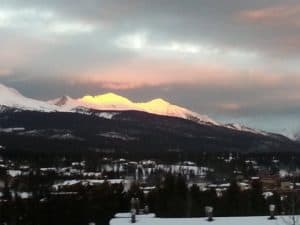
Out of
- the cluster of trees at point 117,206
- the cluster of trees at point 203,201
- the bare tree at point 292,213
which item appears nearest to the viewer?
the bare tree at point 292,213

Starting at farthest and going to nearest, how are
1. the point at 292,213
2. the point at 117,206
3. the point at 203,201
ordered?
the point at 203,201, the point at 117,206, the point at 292,213

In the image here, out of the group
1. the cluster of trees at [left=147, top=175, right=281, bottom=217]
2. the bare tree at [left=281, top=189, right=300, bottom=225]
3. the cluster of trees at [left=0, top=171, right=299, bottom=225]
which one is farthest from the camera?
the cluster of trees at [left=0, top=171, right=299, bottom=225]

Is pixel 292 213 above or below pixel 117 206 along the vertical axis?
above

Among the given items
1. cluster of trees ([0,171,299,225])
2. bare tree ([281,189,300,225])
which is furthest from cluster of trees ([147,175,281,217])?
bare tree ([281,189,300,225])

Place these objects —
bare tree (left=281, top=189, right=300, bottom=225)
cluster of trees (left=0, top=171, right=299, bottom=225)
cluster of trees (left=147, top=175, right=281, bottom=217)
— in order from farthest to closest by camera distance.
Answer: cluster of trees (left=0, top=171, right=299, bottom=225)
cluster of trees (left=147, top=175, right=281, bottom=217)
bare tree (left=281, top=189, right=300, bottom=225)

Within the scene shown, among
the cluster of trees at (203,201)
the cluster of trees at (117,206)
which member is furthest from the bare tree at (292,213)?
the cluster of trees at (203,201)

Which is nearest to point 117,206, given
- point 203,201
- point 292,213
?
point 203,201

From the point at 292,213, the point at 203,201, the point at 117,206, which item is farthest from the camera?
the point at 203,201

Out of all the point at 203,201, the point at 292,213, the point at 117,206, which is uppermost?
the point at 203,201

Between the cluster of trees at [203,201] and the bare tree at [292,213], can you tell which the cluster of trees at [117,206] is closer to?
the cluster of trees at [203,201]

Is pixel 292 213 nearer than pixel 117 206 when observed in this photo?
Yes

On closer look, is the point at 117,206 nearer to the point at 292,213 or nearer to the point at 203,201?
the point at 203,201

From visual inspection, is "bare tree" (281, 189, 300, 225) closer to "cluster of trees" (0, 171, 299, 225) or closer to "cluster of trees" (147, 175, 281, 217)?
"cluster of trees" (0, 171, 299, 225)

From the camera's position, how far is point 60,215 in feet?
252
